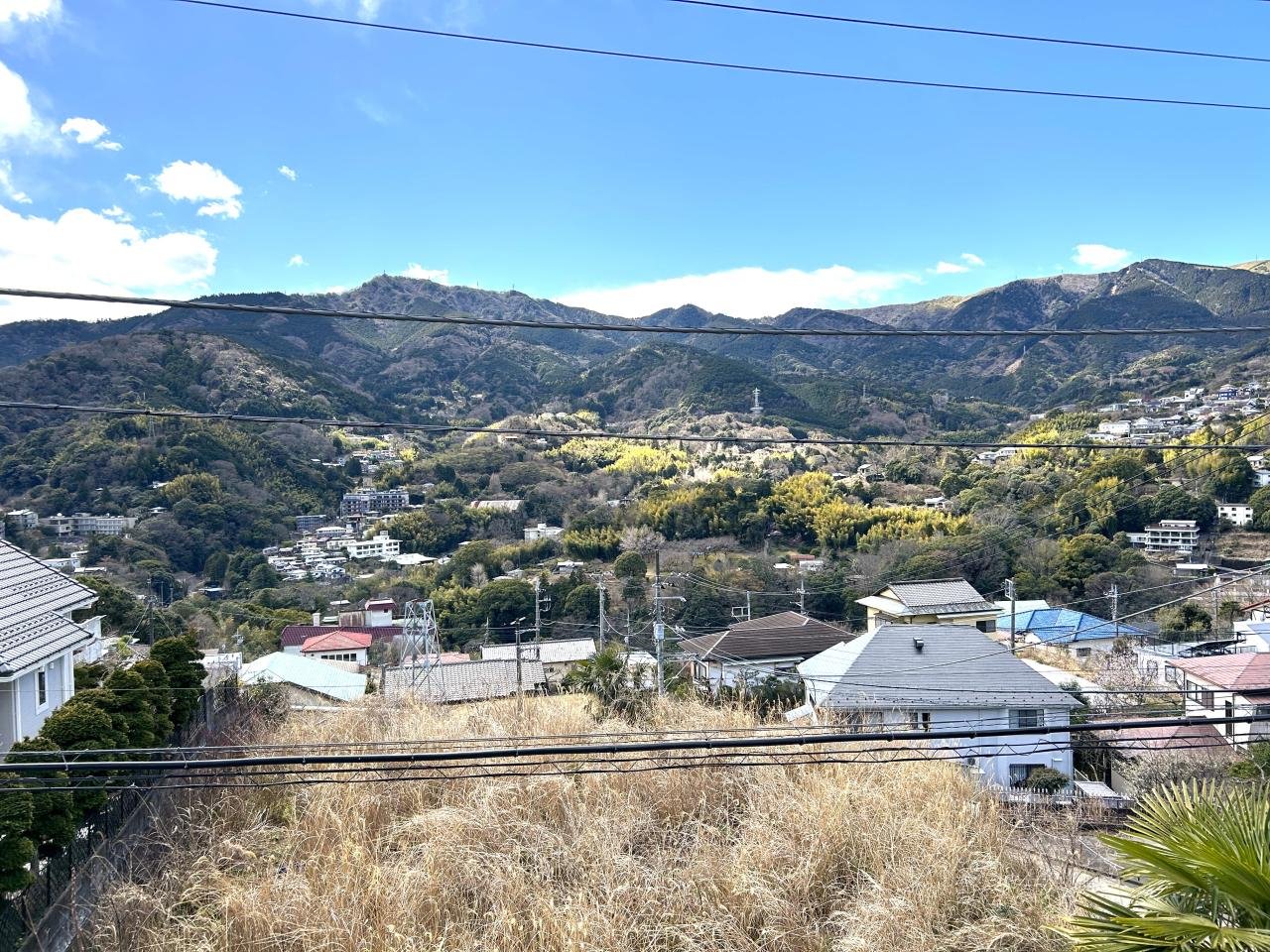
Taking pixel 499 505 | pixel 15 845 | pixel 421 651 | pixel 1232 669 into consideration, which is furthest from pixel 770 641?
pixel 499 505

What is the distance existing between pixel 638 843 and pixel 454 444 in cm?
5173

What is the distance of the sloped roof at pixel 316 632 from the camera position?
24.7 metres

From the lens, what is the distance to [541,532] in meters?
37.8

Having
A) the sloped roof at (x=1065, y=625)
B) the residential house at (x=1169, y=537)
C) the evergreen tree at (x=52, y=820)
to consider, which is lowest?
the sloped roof at (x=1065, y=625)

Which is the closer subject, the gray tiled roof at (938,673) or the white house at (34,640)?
the white house at (34,640)

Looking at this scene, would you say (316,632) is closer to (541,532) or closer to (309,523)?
(309,523)

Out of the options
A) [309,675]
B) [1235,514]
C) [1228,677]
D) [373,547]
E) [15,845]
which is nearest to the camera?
[15,845]

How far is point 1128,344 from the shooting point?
66688 millimetres

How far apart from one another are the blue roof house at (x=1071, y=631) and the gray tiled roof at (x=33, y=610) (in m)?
19.8

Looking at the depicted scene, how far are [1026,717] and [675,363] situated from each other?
56.1m

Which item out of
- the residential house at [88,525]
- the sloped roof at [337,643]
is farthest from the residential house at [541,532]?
the residential house at [88,525]

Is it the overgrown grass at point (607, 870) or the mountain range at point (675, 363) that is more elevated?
the mountain range at point (675, 363)

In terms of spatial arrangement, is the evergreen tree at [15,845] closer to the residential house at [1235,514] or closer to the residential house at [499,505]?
the residential house at [1235,514]

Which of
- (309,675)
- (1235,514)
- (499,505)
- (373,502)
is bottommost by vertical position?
(309,675)
